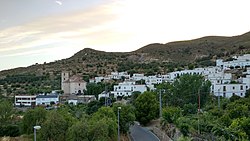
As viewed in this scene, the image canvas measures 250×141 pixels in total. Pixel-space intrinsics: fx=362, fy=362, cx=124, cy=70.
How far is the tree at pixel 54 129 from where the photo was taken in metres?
22.2

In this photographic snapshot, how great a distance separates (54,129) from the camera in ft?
73.4

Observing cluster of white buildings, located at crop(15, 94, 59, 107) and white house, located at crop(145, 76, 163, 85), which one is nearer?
cluster of white buildings, located at crop(15, 94, 59, 107)

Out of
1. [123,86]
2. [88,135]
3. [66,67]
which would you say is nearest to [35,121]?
[88,135]

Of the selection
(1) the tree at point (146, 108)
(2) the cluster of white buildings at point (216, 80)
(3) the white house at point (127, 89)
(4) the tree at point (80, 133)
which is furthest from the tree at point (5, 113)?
(3) the white house at point (127, 89)

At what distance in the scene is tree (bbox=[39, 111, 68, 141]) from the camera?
72.9 feet

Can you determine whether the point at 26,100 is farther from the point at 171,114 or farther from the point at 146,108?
the point at 171,114

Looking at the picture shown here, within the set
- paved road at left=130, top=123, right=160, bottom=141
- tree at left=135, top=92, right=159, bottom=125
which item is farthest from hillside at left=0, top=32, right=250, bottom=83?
paved road at left=130, top=123, right=160, bottom=141

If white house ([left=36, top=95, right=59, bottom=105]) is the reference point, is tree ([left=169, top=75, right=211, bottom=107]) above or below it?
above

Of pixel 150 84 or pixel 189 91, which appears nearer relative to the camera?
pixel 189 91

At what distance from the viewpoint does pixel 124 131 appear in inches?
1181

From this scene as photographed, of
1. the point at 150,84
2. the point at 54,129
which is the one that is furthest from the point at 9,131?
the point at 150,84

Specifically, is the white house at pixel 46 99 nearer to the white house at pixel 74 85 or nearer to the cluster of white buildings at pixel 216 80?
the cluster of white buildings at pixel 216 80

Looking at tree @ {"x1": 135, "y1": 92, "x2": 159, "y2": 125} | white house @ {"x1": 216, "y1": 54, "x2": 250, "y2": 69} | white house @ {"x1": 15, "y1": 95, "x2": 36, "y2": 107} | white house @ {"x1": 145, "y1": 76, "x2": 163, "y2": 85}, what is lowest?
white house @ {"x1": 15, "y1": 95, "x2": 36, "y2": 107}

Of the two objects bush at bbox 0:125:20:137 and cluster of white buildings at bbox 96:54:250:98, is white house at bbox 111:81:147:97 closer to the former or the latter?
cluster of white buildings at bbox 96:54:250:98
